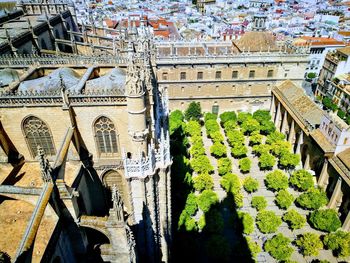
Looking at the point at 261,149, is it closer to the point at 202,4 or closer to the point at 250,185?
the point at 250,185

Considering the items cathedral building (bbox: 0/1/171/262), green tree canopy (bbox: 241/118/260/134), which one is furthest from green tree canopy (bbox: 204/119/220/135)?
cathedral building (bbox: 0/1/171/262)

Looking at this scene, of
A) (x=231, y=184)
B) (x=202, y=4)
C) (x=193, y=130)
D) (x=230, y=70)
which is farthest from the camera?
(x=202, y=4)

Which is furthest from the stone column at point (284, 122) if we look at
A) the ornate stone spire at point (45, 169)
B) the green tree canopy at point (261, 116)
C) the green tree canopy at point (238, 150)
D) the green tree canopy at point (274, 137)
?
the ornate stone spire at point (45, 169)

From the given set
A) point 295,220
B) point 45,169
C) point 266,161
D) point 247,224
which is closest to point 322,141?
point 266,161

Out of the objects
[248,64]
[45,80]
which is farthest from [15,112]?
[248,64]

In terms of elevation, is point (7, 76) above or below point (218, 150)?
above

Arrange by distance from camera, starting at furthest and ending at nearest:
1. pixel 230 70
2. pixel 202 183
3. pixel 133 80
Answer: pixel 230 70 < pixel 202 183 < pixel 133 80
